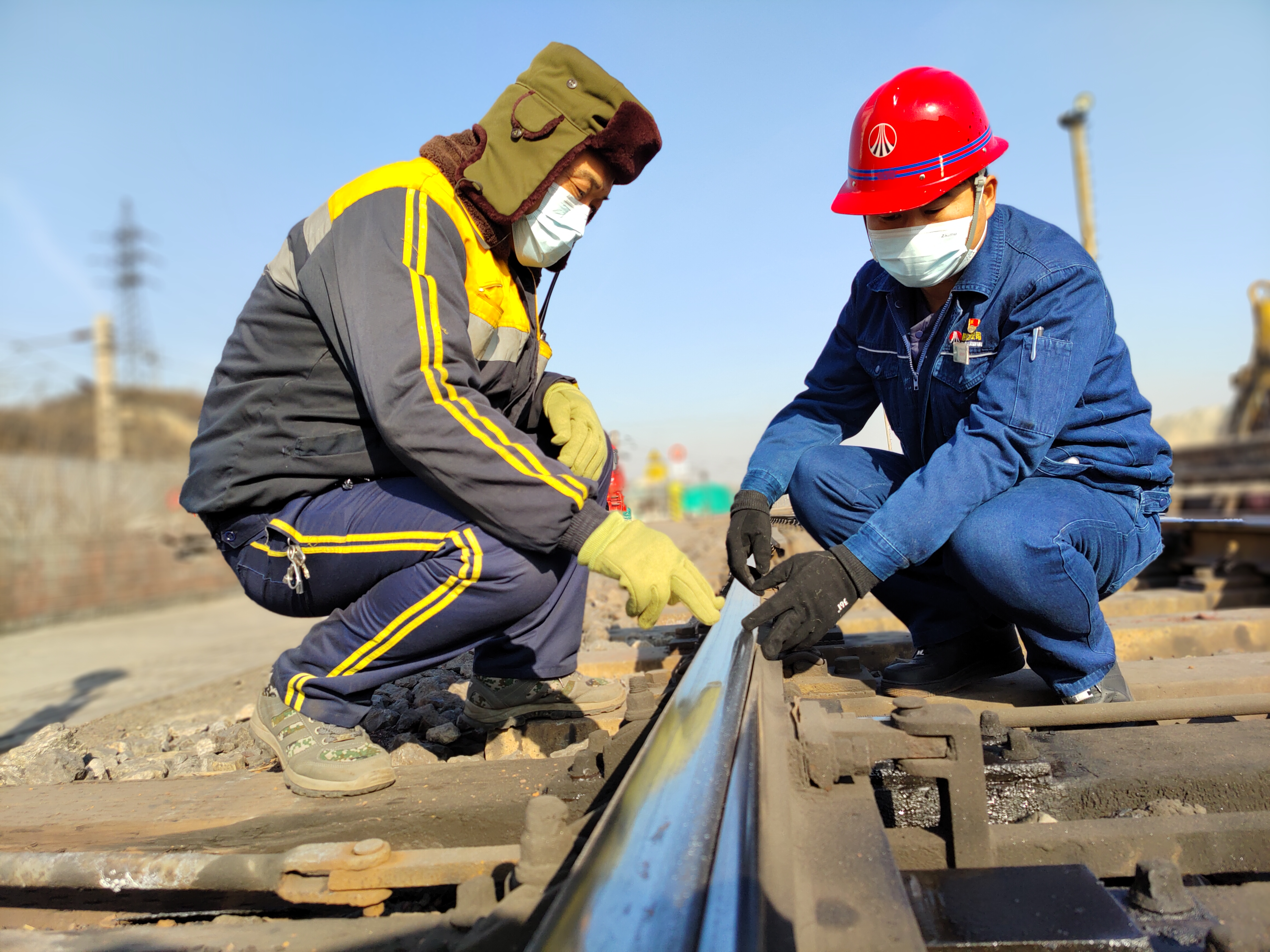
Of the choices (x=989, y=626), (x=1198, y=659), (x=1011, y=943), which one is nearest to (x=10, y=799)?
(x=1011, y=943)

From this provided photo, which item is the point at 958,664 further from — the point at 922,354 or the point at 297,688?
the point at 297,688

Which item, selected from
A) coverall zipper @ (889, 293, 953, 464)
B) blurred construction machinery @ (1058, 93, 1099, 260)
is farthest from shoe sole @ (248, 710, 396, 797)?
blurred construction machinery @ (1058, 93, 1099, 260)

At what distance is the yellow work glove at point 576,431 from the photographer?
247 cm

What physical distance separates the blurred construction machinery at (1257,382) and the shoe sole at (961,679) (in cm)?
2331

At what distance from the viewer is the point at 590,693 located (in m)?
2.69

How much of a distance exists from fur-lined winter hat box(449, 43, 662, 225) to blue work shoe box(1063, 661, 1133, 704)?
75.3 inches

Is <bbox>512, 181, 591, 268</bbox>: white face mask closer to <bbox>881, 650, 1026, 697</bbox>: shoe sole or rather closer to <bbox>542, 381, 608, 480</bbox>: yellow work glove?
<bbox>542, 381, 608, 480</bbox>: yellow work glove

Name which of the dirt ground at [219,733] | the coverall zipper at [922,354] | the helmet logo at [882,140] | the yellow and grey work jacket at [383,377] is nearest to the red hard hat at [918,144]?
the helmet logo at [882,140]

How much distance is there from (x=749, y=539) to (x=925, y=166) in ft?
3.88

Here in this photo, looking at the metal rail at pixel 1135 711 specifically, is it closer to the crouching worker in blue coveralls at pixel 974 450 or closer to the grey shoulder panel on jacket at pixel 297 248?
the crouching worker in blue coveralls at pixel 974 450

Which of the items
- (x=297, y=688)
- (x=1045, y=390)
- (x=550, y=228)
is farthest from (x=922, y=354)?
(x=297, y=688)

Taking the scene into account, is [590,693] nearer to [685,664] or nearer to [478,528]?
[685,664]

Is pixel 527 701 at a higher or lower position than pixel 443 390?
lower

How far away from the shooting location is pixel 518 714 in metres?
2.58
